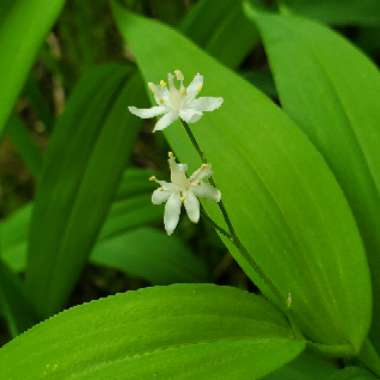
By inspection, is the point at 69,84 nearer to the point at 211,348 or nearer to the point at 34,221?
the point at 34,221

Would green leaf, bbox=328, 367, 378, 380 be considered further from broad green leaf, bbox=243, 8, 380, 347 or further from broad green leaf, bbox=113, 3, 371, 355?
broad green leaf, bbox=243, 8, 380, 347

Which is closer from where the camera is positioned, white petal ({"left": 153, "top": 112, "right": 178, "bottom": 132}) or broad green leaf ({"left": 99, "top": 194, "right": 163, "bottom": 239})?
white petal ({"left": 153, "top": 112, "right": 178, "bottom": 132})

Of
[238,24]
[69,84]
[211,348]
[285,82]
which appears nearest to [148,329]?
[211,348]

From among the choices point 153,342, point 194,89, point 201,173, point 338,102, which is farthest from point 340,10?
point 153,342

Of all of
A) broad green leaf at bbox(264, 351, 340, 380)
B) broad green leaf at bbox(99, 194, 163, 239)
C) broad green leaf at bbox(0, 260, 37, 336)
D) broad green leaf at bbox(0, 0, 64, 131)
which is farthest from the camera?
broad green leaf at bbox(99, 194, 163, 239)

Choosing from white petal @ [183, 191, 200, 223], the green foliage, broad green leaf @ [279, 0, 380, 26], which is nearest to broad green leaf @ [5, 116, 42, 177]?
the green foliage

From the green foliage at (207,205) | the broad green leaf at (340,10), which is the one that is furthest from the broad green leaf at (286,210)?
the broad green leaf at (340,10)
